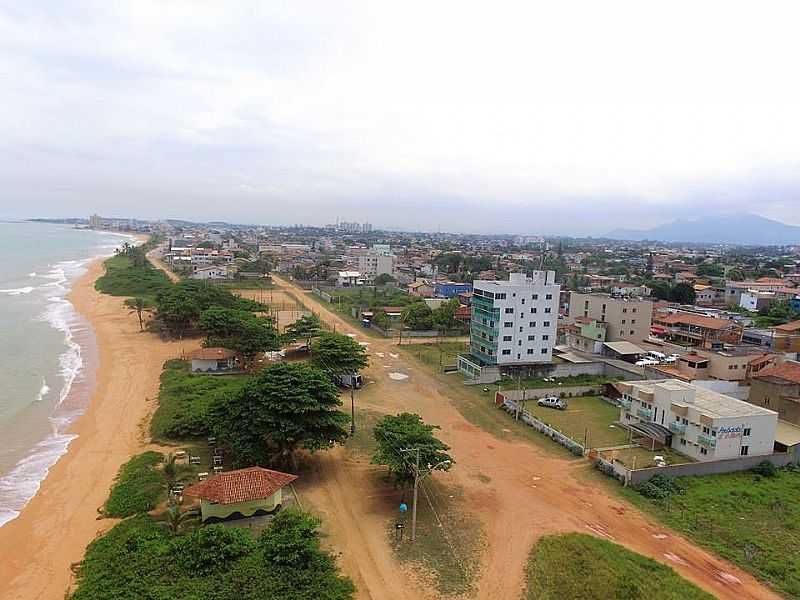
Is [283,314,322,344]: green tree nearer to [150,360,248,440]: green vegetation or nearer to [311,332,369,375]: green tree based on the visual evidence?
[150,360,248,440]: green vegetation

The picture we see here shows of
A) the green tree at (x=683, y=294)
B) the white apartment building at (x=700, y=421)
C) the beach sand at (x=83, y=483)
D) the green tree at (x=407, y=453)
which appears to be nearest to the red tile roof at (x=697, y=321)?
the green tree at (x=683, y=294)

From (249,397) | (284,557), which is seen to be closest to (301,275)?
(249,397)

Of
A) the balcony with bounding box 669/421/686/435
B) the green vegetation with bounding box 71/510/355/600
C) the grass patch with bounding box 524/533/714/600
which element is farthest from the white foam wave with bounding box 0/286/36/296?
the balcony with bounding box 669/421/686/435

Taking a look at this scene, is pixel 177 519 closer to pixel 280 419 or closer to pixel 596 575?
pixel 280 419

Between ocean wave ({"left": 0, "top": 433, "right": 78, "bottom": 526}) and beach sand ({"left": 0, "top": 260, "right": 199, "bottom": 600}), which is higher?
beach sand ({"left": 0, "top": 260, "right": 199, "bottom": 600})

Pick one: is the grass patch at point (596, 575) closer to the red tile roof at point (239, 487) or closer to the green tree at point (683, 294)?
the red tile roof at point (239, 487)

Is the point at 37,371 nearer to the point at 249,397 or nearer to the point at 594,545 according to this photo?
the point at 249,397

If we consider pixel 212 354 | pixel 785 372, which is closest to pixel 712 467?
pixel 785 372
